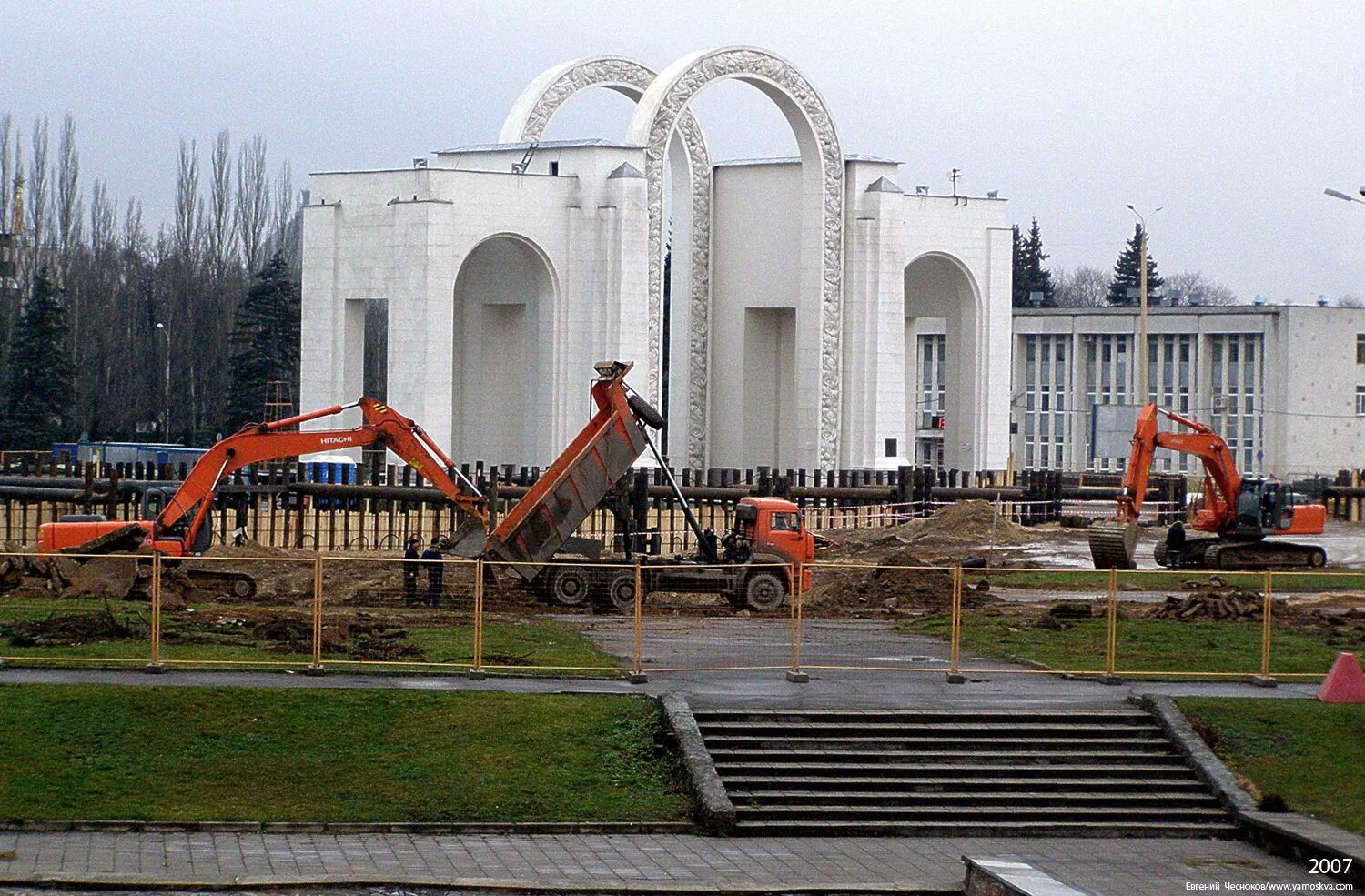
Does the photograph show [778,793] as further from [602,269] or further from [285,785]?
[602,269]

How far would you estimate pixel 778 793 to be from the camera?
15.7 meters

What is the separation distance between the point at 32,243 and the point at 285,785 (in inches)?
2235

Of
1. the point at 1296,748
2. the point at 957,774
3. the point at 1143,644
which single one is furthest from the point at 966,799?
the point at 1143,644

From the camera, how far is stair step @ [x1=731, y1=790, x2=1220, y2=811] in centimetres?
1565

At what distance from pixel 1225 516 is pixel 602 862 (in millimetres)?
21858

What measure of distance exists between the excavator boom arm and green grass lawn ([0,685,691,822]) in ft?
29.5

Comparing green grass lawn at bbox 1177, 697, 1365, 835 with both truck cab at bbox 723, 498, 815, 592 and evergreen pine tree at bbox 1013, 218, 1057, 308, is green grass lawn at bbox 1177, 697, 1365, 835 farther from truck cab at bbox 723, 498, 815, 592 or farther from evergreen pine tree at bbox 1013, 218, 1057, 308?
evergreen pine tree at bbox 1013, 218, 1057, 308

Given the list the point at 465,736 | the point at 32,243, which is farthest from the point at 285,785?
the point at 32,243

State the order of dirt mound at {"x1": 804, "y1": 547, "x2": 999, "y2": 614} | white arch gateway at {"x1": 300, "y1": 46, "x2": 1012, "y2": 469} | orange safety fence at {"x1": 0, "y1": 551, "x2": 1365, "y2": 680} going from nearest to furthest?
orange safety fence at {"x1": 0, "y1": 551, "x2": 1365, "y2": 680} < dirt mound at {"x1": 804, "y1": 547, "x2": 999, "y2": 614} < white arch gateway at {"x1": 300, "y1": 46, "x2": 1012, "y2": 469}

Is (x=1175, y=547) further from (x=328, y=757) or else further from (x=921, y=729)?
(x=328, y=757)

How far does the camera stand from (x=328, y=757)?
621 inches

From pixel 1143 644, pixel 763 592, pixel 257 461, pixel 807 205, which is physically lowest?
pixel 1143 644

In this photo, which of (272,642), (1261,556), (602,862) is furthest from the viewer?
(1261,556)

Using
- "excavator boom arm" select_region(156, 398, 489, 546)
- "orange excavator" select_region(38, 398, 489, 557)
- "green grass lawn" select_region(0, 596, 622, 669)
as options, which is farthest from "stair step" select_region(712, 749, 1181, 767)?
"excavator boom arm" select_region(156, 398, 489, 546)
